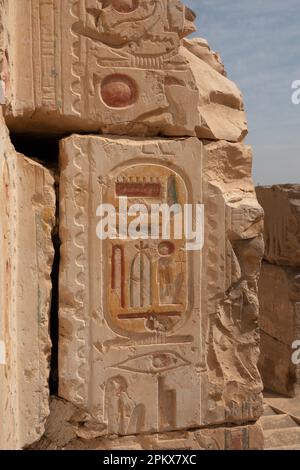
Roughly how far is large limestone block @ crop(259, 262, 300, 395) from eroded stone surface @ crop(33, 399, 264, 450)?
3.07 metres

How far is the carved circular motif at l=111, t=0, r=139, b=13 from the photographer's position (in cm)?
262

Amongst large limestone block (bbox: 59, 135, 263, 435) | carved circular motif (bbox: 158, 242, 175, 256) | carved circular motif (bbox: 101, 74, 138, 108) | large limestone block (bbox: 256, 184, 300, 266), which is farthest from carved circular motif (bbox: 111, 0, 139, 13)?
large limestone block (bbox: 256, 184, 300, 266)

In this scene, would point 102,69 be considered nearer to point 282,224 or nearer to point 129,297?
point 129,297

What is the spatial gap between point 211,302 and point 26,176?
1046 millimetres

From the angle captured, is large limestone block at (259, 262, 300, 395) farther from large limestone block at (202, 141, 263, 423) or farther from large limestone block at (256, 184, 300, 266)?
large limestone block at (202, 141, 263, 423)

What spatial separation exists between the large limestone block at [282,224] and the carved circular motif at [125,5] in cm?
349

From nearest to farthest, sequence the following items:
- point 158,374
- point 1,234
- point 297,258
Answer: point 1,234 → point 158,374 → point 297,258

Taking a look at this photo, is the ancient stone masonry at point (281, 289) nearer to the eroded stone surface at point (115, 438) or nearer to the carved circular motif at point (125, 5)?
the eroded stone surface at point (115, 438)

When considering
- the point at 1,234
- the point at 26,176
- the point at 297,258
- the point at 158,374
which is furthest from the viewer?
the point at 297,258

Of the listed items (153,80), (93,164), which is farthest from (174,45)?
(93,164)

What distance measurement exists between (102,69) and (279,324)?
4.11 meters

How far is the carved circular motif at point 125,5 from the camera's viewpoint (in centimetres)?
262

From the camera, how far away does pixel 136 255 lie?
8.76 feet

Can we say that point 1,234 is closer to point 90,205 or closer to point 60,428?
point 90,205
